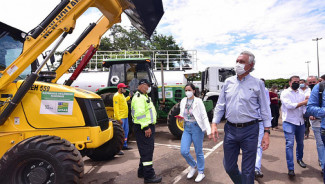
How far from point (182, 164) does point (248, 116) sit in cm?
232

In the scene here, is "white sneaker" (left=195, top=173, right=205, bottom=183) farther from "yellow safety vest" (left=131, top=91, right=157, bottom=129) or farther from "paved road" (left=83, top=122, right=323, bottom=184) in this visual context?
"yellow safety vest" (left=131, top=91, right=157, bottom=129)

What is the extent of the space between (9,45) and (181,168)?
12.8 ft

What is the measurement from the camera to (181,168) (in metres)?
4.28

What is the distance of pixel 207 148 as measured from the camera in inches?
223

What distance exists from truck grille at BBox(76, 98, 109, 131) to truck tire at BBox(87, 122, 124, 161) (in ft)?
2.22

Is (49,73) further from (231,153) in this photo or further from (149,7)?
(231,153)

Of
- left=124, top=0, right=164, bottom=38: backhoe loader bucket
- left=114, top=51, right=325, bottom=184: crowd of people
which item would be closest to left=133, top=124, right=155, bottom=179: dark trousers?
left=114, top=51, right=325, bottom=184: crowd of people

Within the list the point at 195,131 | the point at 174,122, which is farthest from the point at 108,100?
the point at 195,131

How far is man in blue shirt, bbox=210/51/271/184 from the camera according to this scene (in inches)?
102

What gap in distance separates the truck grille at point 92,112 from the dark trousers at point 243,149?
2061 millimetres

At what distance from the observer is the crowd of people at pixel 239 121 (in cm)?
264

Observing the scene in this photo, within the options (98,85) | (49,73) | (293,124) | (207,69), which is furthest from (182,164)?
(98,85)

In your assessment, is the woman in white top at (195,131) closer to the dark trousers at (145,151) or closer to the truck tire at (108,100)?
the dark trousers at (145,151)

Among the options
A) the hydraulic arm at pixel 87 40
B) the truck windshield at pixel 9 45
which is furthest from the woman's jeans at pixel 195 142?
the hydraulic arm at pixel 87 40
